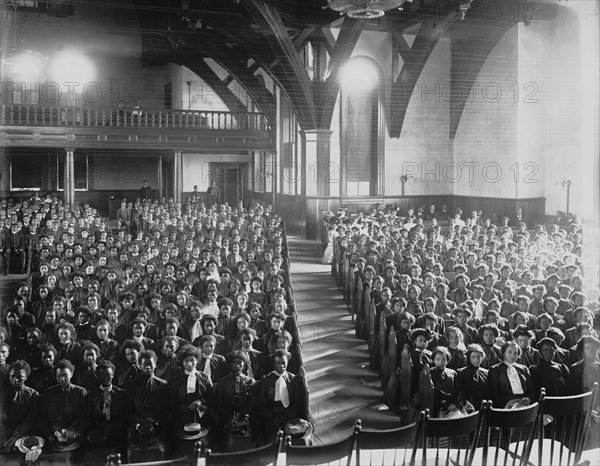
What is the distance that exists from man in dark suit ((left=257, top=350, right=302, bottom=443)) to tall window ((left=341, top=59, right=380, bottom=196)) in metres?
15.4

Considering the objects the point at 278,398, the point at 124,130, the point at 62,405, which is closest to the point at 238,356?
the point at 278,398

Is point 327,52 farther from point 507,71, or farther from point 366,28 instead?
point 507,71

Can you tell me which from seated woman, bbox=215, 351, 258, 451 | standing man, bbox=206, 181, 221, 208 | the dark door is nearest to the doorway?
the dark door

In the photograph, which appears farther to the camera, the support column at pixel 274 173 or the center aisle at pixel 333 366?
the support column at pixel 274 173

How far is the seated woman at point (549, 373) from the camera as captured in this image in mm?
6973

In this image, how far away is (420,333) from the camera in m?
7.87

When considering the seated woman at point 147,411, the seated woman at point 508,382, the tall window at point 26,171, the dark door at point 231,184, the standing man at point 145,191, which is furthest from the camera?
the dark door at point 231,184

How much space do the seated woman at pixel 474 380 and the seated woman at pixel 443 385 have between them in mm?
81

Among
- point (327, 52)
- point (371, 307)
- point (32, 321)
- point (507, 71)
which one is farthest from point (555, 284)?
point (327, 52)

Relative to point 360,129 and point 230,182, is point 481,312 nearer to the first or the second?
point 360,129

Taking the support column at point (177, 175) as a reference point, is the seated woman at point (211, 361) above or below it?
below

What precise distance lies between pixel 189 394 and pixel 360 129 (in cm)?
1677

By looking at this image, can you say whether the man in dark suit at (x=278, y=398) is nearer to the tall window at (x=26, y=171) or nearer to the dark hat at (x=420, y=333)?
the dark hat at (x=420, y=333)

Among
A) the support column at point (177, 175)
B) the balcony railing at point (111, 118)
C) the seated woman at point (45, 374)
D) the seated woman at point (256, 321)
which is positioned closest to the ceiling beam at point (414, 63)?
the balcony railing at point (111, 118)
